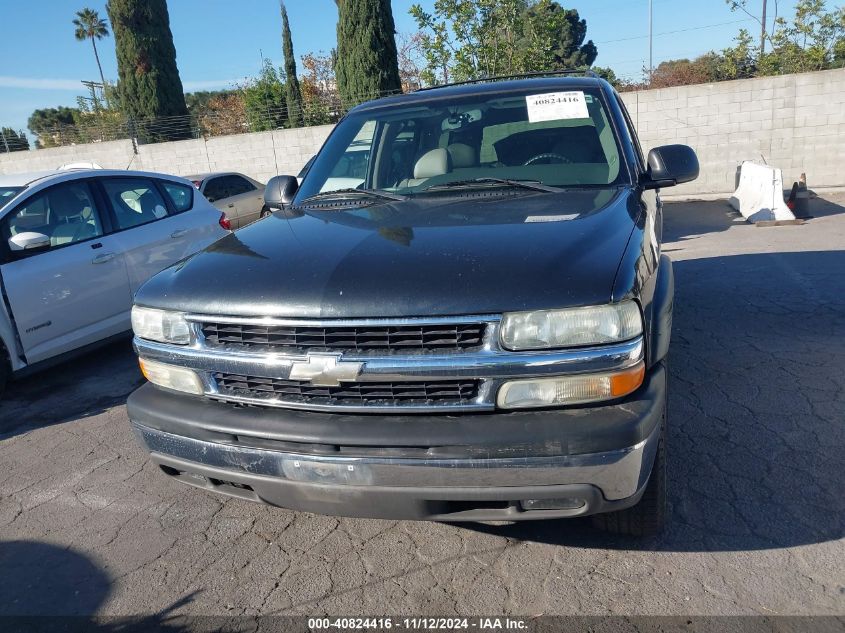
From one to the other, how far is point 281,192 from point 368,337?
196 cm

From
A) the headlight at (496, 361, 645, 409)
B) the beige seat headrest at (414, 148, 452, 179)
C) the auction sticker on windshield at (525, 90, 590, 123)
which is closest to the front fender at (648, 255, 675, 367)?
the headlight at (496, 361, 645, 409)

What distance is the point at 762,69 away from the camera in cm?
1516

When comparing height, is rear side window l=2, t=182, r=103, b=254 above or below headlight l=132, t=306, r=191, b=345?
above

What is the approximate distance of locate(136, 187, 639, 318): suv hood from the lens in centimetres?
209

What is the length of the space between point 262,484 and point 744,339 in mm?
3940

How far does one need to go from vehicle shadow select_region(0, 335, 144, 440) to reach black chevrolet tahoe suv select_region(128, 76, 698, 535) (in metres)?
2.29

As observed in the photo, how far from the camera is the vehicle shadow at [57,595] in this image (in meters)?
2.44

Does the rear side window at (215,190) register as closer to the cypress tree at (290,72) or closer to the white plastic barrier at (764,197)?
the white plastic barrier at (764,197)

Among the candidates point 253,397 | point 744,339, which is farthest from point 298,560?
point 744,339

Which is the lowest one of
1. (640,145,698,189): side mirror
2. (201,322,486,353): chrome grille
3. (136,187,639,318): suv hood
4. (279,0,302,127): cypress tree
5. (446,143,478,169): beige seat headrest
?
(201,322,486,353): chrome grille

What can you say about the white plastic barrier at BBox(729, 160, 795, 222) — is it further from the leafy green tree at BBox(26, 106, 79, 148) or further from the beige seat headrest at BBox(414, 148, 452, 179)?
the leafy green tree at BBox(26, 106, 79, 148)

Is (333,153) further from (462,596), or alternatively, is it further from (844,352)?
(844,352)

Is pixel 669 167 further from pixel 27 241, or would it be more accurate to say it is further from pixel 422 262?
pixel 27 241

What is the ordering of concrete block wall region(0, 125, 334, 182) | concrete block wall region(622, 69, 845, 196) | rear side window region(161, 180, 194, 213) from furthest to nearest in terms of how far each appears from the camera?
concrete block wall region(0, 125, 334, 182), concrete block wall region(622, 69, 845, 196), rear side window region(161, 180, 194, 213)
